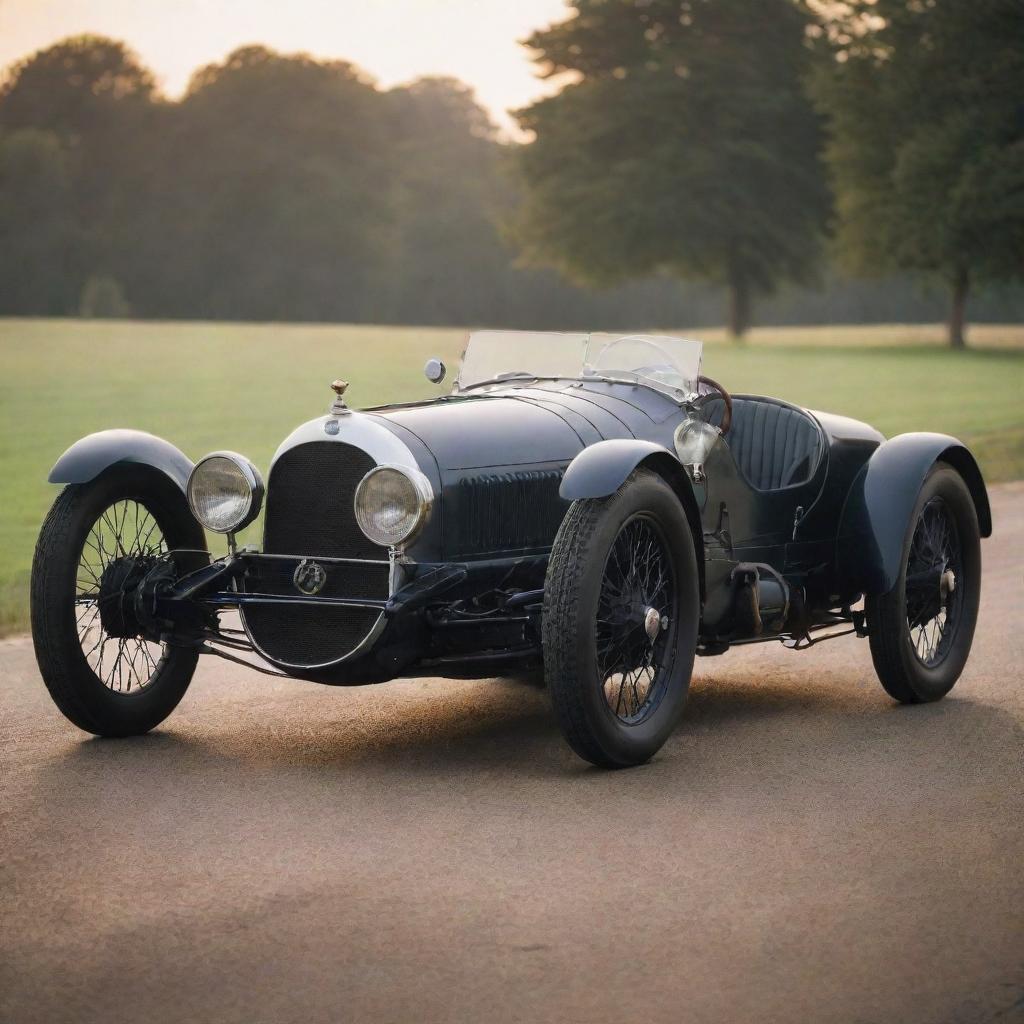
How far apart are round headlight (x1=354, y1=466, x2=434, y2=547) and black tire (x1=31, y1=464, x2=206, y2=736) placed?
1.05 m

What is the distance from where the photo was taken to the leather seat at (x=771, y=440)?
7.23m

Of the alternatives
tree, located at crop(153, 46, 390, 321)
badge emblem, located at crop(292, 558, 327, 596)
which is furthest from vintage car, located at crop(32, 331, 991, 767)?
tree, located at crop(153, 46, 390, 321)

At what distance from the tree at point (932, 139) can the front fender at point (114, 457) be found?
40687mm

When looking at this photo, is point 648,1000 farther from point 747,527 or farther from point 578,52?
point 578,52

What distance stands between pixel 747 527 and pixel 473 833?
7.86 feet

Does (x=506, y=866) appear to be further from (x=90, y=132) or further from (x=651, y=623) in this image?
(x=90, y=132)

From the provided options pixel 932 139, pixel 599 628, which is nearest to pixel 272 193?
pixel 932 139

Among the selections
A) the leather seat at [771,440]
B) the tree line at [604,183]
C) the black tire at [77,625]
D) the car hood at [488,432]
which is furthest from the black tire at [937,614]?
the tree line at [604,183]

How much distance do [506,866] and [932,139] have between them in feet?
146

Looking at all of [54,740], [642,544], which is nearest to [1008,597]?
[642,544]

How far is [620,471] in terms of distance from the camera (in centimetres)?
562

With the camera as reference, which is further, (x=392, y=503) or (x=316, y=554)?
(x=316, y=554)

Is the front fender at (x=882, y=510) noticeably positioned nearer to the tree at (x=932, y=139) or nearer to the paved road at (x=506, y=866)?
the paved road at (x=506, y=866)

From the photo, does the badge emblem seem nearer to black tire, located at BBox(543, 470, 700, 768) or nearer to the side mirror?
black tire, located at BBox(543, 470, 700, 768)
